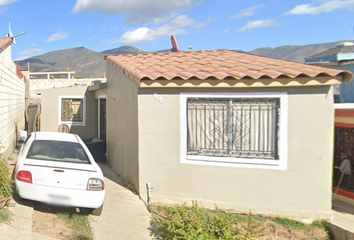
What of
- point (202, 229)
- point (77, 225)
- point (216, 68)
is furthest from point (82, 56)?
point (202, 229)

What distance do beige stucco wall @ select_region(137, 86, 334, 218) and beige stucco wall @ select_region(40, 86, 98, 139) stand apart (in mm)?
7278

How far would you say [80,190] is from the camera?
4590 millimetres

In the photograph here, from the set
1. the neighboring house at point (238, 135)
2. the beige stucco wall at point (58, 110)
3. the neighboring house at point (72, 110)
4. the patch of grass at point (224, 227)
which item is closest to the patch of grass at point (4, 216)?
the patch of grass at point (224, 227)

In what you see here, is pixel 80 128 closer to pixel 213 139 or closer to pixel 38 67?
pixel 213 139

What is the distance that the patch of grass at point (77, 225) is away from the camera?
4.37m

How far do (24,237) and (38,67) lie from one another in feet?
343

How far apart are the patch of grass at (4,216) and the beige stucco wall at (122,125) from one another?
264cm

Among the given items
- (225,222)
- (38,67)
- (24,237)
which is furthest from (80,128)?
(38,67)

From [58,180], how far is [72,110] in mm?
8832

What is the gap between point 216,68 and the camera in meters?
6.14

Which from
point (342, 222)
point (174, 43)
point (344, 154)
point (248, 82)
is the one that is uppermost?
point (174, 43)

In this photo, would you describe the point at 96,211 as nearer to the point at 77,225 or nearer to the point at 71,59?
the point at 77,225

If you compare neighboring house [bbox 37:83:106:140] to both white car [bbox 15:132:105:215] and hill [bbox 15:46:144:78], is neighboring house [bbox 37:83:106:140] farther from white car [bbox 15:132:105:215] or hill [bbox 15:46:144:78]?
hill [bbox 15:46:144:78]

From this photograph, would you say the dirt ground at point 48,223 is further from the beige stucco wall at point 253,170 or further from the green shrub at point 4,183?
the beige stucco wall at point 253,170
